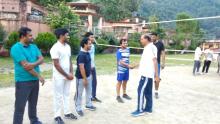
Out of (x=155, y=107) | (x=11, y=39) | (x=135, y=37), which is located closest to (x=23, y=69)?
(x=155, y=107)

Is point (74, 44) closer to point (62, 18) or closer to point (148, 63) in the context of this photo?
point (62, 18)

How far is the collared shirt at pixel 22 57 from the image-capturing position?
518cm

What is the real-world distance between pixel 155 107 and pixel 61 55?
2.61 metres

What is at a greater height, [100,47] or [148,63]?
[148,63]

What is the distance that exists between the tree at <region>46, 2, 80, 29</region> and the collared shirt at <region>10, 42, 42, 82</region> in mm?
18883

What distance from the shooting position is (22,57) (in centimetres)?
519

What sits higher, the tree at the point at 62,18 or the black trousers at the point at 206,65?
the tree at the point at 62,18

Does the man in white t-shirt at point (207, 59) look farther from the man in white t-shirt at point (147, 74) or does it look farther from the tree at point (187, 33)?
the tree at point (187, 33)

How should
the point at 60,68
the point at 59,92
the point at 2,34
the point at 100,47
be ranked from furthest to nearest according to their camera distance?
1. the point at 100,47
2. the point at 2,34
3. the point at 59,92
4. the point at 60,68

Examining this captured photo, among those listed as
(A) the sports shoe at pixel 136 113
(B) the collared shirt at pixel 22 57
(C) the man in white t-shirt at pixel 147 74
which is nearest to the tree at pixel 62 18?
(C) the man in white t-shirt at pixel 147 74

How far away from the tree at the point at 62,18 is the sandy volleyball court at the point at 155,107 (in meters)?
14.2

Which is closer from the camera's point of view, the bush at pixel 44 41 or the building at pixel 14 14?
the bush at pixel 44 41

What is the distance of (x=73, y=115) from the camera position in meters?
6.29

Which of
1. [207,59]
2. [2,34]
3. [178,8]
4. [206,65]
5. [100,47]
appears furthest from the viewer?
[178,8]
